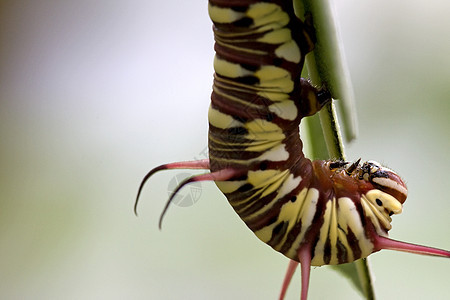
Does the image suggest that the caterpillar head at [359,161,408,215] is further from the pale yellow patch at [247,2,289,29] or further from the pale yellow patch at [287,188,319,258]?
the pale yellow patch at [247,2,289,29]

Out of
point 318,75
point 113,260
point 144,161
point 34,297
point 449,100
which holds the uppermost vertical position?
point 318,75

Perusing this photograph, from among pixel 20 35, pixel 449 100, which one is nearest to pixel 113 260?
pixel 20 35

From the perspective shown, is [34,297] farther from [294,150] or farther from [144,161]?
[294,150]

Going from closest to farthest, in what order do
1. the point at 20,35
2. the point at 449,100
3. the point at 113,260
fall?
the point at 449,100, the point at 113,260, the point at 20,35

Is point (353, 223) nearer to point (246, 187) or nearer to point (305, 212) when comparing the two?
point (305, 212)

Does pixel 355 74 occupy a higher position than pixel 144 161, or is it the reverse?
pixel 355 74

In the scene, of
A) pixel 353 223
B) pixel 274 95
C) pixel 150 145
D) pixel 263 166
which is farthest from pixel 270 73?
pixel 150 145

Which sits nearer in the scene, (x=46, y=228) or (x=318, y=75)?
(x=318, y=75)
